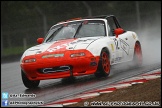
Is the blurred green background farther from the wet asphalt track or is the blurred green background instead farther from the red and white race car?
the wet asphalt track

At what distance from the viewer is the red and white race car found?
9.70 meters

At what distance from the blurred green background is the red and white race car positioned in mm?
13159

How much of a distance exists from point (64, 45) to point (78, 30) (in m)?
1.24

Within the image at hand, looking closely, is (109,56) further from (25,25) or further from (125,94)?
(25,25)

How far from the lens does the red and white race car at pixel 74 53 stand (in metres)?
9.70

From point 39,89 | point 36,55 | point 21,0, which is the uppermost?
point 21,0

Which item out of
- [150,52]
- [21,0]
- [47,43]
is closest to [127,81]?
[47,43]

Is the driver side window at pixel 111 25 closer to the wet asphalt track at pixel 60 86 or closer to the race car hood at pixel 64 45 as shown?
the wet asphalt track at pixel 60 86

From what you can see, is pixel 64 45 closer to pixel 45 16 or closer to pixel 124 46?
pixel 124 46

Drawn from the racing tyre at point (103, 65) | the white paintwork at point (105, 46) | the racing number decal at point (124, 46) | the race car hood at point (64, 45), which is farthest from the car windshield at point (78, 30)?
the racing tyre at point (103, 65)

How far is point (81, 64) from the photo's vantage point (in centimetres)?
970

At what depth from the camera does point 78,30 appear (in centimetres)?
1123

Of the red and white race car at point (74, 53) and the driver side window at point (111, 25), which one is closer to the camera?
the red and white race car at point (74, 53)

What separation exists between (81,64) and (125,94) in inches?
98.6
